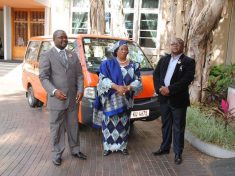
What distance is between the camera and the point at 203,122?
619cm

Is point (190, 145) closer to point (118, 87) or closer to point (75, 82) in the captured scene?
point (118, 87)

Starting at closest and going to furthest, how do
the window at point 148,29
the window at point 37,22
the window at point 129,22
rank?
the window at point 148,29, the window at point 129,22, the window at point 37,22

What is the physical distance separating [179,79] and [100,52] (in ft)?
7.42

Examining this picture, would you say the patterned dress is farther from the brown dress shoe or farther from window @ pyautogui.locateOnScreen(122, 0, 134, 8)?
window @ pyautogui.locateOnScreen(122, 0, 134, 8)

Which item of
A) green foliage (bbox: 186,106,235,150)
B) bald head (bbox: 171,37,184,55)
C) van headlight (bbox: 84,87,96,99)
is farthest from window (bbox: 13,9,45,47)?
bald head (bbox: 171,37,184,55)

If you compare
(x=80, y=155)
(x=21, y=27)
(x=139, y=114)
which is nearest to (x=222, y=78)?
(x=139, y=114)

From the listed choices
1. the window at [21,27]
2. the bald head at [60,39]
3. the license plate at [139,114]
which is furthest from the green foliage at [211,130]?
the window at [21,27]

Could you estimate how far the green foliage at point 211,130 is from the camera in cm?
549

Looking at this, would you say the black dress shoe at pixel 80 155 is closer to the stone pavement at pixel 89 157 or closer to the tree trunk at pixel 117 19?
the stone pavement at pixel 89 157

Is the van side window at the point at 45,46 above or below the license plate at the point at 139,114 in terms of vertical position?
above

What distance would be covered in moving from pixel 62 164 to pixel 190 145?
262cm

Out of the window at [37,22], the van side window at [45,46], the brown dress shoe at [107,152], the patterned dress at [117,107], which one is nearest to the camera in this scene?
the patterned dress at [117,107]

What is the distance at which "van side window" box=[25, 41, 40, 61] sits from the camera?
7722 millimetres

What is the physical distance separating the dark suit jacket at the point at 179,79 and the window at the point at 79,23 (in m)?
12.4
